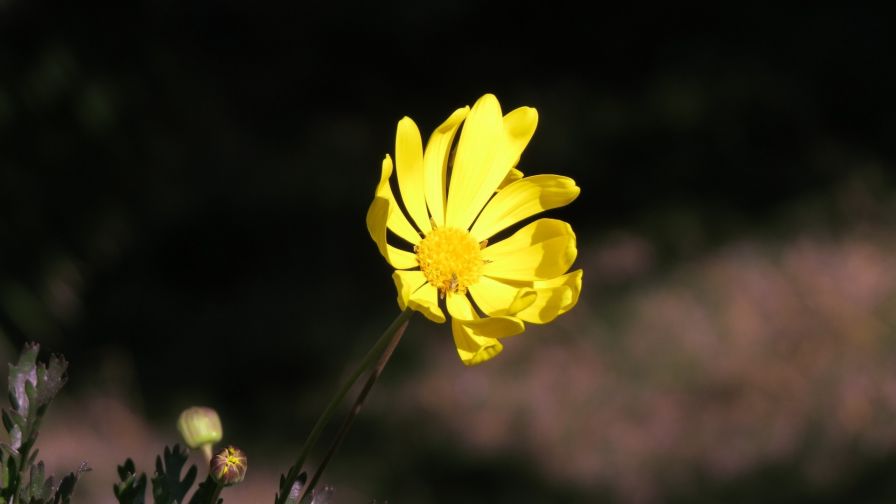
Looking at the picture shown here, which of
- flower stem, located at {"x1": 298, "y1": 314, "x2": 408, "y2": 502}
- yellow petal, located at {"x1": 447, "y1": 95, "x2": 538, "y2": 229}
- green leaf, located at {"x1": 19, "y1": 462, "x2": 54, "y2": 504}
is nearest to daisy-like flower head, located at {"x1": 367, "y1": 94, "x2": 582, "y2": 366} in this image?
yellow petal, located at {"x1": 447, "y1": 95, "x2": 538, "y2": 229}

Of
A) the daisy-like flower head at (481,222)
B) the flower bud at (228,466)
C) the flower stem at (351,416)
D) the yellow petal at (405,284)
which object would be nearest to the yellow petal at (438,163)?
the daisy-like flower head at (481,222)

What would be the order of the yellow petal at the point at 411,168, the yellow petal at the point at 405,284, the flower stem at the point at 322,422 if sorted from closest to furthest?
1. the flower stem at the point at 322,422
2. the yellow petal at the point at 405,284
3. the yellow petal at the point at 411,168

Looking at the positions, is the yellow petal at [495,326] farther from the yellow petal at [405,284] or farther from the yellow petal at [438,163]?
the yellow petal at [438,163]

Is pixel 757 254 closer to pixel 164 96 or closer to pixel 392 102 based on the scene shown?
pixel 392 102

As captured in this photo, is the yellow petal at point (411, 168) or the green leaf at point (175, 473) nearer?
the green leaf at point (175, 473)

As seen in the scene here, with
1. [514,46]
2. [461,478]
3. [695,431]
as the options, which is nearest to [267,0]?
[514,46]

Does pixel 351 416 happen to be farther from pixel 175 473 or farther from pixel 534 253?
pixel 534 253
